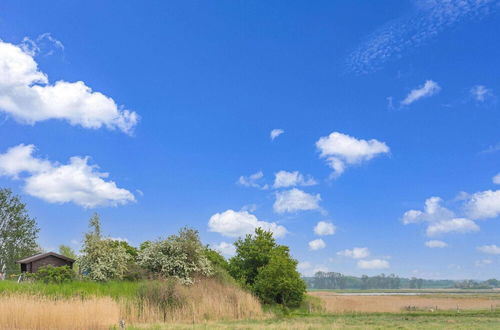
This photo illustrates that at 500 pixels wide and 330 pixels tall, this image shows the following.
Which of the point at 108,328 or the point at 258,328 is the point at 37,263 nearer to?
the point at 108,328

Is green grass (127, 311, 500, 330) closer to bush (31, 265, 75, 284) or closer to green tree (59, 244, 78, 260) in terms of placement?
bush (31, 265, 75, 284)

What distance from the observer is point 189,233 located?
84.2 feet

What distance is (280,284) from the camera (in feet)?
85.3

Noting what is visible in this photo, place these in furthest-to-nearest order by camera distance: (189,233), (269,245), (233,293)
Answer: (269,245) → (189,233) → (233,293)

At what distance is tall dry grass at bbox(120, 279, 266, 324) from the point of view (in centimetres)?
1900

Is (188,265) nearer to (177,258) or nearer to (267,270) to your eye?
(177,258)

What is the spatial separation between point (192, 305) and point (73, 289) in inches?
210

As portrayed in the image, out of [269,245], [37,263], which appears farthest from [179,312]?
[37,263]

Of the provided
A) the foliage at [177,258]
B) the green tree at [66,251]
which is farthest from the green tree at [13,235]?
the foliage at [177,258]

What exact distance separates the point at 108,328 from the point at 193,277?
10365 millimetres

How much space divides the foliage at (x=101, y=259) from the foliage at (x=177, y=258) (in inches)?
51.4

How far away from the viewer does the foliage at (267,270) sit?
2644 cm

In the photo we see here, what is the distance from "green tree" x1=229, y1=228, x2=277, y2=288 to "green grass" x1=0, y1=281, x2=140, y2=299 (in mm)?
9545

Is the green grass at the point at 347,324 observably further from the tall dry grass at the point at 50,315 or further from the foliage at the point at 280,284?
the foliage at the point at 280,284
